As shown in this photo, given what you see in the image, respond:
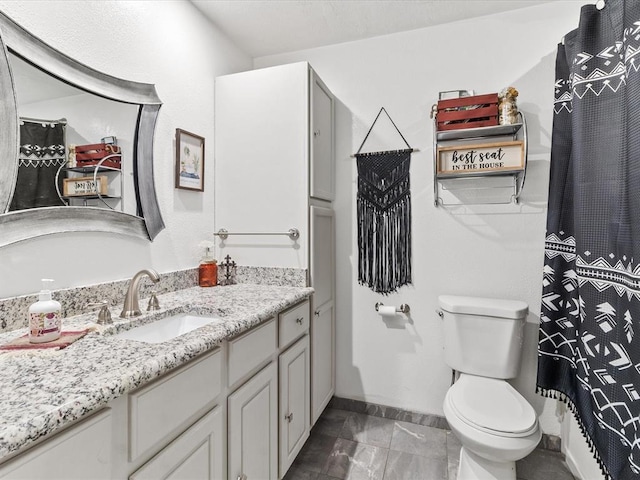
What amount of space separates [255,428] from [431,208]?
1.58 metres

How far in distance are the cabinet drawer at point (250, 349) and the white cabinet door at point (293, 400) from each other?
0.50 feet

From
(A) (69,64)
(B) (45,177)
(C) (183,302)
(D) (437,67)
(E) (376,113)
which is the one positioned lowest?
(C) (183,302)

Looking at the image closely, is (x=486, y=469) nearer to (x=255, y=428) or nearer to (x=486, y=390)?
(x=486, y=390)

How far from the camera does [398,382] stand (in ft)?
7.12

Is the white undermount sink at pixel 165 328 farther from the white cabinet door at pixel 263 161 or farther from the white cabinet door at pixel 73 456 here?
the white cabinet door at pixel 263 161

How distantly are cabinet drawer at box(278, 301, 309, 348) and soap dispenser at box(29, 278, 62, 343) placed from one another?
81cm

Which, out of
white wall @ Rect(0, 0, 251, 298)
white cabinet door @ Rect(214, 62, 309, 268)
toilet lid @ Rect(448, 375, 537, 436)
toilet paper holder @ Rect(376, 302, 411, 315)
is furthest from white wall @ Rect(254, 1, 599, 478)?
white wall @ Rect(0, 0, 251, 298)

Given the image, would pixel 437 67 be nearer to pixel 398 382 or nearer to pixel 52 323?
pixel 398 382

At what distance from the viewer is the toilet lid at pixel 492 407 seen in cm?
137

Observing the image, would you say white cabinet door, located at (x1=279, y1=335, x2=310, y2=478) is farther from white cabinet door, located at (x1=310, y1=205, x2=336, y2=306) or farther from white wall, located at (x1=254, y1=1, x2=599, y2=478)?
white wall, located at (x1=254, y1=1, x2=599, y2=478)

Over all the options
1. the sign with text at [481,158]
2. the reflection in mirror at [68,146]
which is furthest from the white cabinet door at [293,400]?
the sign with text at [481,158]

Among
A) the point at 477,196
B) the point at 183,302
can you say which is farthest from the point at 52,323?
the point at 477,196

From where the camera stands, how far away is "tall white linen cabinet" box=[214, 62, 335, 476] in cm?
186

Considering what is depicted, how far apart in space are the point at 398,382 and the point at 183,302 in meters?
1.50
